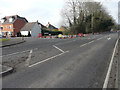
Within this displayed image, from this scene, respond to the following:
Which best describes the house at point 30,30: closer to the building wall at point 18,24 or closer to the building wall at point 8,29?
the building wall at point 18,24

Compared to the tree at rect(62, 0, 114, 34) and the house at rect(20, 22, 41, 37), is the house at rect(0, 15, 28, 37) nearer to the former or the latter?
the house at rect(20, 22, 41, 37)

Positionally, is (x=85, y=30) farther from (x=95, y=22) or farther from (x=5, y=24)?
(x=5, y=24)

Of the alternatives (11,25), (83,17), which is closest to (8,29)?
(11,25)

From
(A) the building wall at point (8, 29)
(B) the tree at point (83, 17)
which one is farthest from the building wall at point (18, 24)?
(B) the tree at point (83, 17)

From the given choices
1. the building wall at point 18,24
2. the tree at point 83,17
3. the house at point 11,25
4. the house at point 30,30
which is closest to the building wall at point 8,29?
the house at point 11,25

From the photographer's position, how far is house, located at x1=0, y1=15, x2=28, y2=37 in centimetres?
4812

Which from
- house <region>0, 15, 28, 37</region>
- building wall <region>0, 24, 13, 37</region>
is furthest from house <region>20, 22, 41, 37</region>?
building wall <region>0, 24, 13, 37</region>

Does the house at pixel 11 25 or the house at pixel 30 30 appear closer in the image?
the house at pixel 30 30

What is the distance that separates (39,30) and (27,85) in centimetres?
4991

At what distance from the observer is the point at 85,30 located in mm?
50125

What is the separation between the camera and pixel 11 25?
4781 cm

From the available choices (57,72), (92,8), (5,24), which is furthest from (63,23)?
(57,72)

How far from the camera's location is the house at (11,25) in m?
48.1

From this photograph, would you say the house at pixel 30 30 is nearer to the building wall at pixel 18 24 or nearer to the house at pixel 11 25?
the house at pixel 11 25
